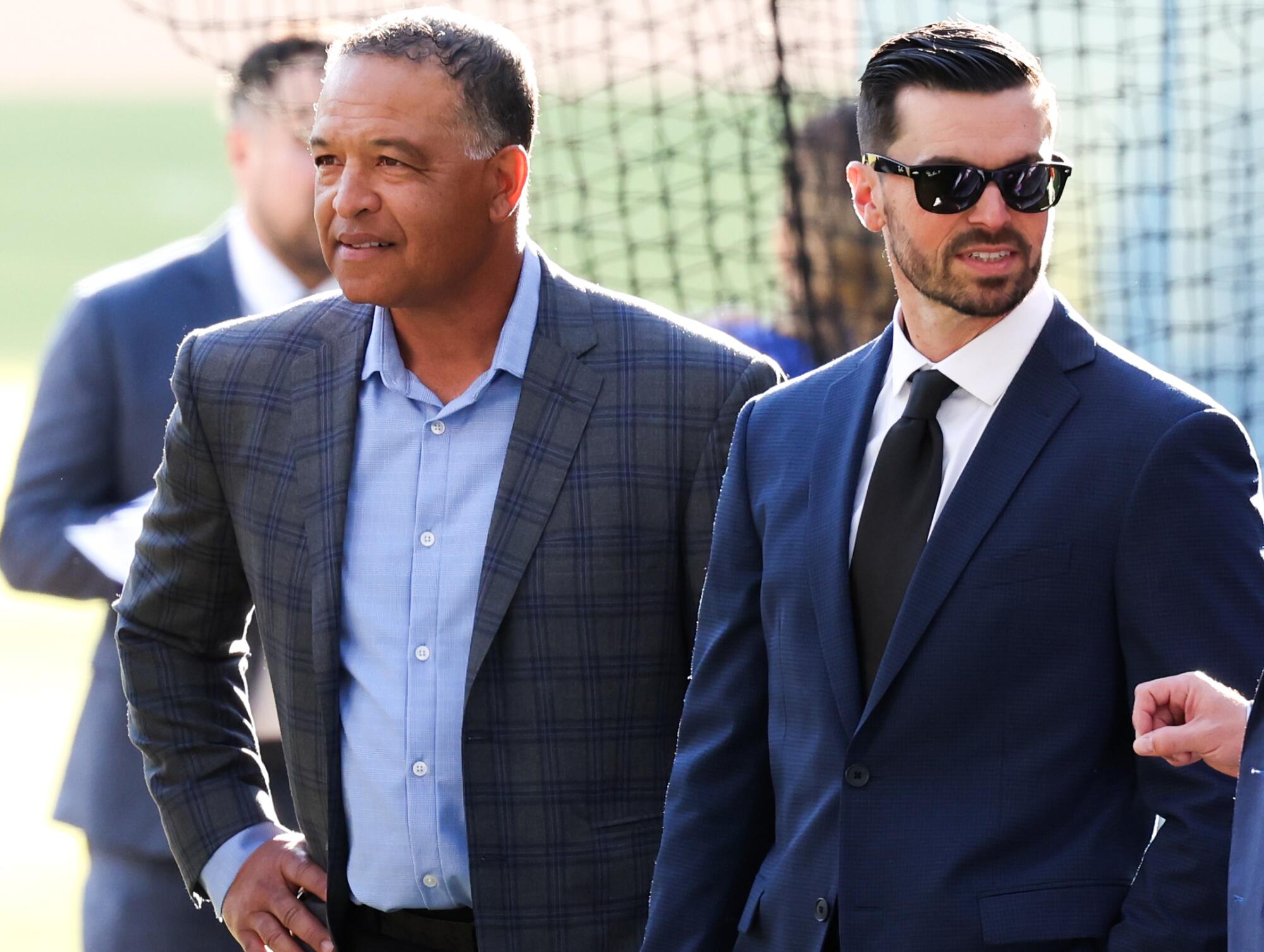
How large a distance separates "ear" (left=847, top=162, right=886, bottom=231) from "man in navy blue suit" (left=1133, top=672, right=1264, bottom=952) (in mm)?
766

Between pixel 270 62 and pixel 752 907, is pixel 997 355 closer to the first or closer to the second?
pixel 752 907

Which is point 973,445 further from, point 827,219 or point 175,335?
point 827,219

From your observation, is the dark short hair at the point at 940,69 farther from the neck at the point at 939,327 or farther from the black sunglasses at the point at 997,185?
the neck at the point at 939,327

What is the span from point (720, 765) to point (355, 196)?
0.93 metres

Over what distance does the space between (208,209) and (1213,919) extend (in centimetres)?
2944

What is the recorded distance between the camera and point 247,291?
12.4 ft

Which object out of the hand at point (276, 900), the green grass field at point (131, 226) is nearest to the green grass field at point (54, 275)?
the green grass field at point (131, 226)

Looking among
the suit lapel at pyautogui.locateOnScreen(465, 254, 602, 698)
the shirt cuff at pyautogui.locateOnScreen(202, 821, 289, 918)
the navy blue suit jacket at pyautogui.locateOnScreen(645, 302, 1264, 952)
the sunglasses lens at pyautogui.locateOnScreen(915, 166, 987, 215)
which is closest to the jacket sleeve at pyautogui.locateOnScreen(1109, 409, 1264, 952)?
the navy blue suit jacket at pyautogui.locateOnScreen(645, 302, 1264, 952)

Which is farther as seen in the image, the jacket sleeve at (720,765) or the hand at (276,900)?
the hand at (276,900)

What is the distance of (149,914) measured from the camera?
3539mm

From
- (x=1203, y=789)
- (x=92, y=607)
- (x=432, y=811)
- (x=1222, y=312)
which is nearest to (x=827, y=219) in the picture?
(x=1222, y=312)

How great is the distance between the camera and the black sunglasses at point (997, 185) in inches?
87.9

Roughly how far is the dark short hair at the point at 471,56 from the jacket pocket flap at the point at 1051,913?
4.20ft

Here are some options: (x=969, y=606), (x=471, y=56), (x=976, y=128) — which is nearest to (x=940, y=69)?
(x=976, y=128)
